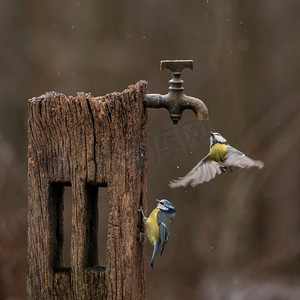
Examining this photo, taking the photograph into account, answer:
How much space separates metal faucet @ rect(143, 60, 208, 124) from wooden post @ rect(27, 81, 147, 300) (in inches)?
2.6

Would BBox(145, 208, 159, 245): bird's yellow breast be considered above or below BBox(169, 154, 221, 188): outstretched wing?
below

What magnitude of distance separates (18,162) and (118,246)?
12.4 ft

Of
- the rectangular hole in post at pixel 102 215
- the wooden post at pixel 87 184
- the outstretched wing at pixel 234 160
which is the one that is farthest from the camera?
the rectangular hole in post at pixel 102 215

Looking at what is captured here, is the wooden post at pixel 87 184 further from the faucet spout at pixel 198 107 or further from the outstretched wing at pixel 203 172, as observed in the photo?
the outstretched wing at pixel 203 172

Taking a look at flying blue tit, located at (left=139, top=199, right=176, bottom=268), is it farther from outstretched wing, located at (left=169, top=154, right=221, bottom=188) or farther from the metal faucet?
the metal faucet

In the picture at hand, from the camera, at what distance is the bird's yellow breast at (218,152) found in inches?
147

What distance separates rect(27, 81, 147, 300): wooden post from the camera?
3.06 m

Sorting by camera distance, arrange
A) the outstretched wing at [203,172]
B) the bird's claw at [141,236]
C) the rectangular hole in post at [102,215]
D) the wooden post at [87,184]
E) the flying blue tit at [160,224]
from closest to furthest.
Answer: the wooden post at [87,184]
the bird's claw at [141,236]
the flying blue tit at [160,224]
the outstretched wing at [203,172]
the rectangular hole in post at [102,215]

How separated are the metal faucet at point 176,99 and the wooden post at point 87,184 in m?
0.07

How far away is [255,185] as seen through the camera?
6.91 metres

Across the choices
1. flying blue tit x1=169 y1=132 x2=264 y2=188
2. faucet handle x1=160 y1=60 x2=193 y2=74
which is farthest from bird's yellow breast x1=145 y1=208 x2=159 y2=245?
faucet handle x1=160 y1=60 x2=193 y2=74

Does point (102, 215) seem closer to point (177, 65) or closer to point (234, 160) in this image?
point (234, 160)

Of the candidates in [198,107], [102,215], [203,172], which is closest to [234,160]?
[203,172]

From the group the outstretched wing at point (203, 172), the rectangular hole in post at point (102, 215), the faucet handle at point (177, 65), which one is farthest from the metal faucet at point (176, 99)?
the rectangular hole in post at point (102, 215)
